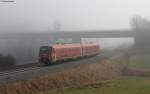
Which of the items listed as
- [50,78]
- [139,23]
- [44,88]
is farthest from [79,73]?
[139,23]

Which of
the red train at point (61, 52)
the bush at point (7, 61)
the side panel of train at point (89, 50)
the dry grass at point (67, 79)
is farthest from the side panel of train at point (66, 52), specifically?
the bush at point (7, 61)

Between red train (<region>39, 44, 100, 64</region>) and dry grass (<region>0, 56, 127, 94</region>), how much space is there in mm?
4965

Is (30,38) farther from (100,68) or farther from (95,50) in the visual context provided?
(100,68)

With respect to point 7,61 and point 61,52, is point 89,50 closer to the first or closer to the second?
point 61,52

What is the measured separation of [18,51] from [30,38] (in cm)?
3527

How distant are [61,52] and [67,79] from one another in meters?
16.1

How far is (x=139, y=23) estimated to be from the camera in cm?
16275

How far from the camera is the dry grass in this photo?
112 feet

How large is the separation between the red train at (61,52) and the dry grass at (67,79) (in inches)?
195

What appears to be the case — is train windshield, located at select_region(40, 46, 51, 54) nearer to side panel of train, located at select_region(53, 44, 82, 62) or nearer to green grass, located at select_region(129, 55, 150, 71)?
side panel of train, located at select_region(53, 44, 82, 62)

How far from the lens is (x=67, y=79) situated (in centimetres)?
4394

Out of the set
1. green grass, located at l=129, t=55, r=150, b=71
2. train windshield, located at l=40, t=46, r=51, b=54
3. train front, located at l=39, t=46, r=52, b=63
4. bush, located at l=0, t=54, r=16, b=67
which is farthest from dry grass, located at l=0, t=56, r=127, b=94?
bush, located at l=0, t=54, r=16, b=67

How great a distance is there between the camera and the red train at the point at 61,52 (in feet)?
182

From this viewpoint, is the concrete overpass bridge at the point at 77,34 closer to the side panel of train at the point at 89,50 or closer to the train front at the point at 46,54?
the side panel of train at the point at 89,50
